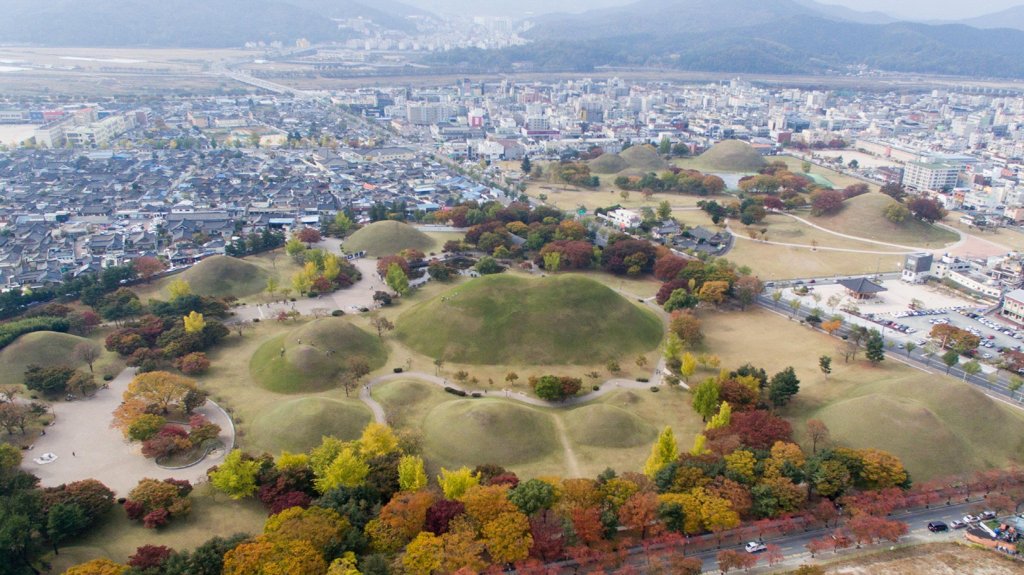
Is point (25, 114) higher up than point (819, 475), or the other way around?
point (25, 114)

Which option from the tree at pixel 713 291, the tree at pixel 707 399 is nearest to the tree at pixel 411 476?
the tree at pixel 707 399

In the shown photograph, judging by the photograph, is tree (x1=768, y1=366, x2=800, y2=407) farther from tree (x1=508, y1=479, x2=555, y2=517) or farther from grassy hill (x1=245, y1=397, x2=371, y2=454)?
grassy hill (x1=245, y1=397, x2=371, y2=454)

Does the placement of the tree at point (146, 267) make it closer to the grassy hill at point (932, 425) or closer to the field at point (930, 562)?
the grassy hill at point (932, 425)

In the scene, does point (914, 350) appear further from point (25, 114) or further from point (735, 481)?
point (25, 114)

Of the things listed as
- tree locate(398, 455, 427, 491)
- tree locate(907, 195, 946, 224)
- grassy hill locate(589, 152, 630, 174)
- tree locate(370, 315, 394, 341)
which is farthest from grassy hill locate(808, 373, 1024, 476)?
grassy hill locate(589, 152, 630, 174)

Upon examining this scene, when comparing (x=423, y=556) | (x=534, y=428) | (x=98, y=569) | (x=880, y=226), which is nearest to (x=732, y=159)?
(x=880, y=226)

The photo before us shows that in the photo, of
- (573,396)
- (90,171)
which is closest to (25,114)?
(90,171)
